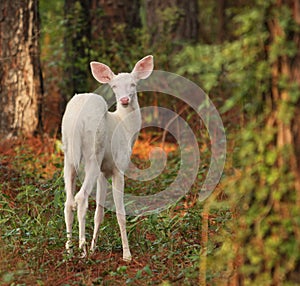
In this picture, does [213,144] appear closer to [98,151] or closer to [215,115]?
[215,115]

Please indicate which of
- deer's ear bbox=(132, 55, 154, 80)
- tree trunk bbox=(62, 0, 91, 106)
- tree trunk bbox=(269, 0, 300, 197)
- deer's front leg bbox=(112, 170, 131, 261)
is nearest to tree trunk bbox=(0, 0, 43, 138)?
tree trunk bbox=(62, 0, 91, 106)

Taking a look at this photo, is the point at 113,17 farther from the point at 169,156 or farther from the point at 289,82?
the point at 289,82

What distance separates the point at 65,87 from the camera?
10.3 metres

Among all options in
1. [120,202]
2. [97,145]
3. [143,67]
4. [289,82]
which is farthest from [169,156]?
[289,82]

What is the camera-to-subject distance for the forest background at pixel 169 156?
370 cm

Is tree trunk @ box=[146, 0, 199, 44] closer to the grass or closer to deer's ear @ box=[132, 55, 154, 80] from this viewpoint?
the grass

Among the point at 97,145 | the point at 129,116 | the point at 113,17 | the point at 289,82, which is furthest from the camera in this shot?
the point at 113,17

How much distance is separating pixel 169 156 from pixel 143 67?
330 cm

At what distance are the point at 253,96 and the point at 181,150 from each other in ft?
18.1

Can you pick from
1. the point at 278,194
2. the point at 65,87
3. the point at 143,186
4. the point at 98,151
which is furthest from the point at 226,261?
the point at 65,87

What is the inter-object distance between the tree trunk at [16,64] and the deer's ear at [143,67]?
3.18 metres

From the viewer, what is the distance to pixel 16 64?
29.5 ft

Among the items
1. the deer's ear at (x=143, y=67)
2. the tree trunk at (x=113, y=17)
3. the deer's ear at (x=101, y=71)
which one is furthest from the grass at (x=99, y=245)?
the tree trunk at (x=113, y=17)

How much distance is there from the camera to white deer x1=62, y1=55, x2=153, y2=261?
539 centimetres
